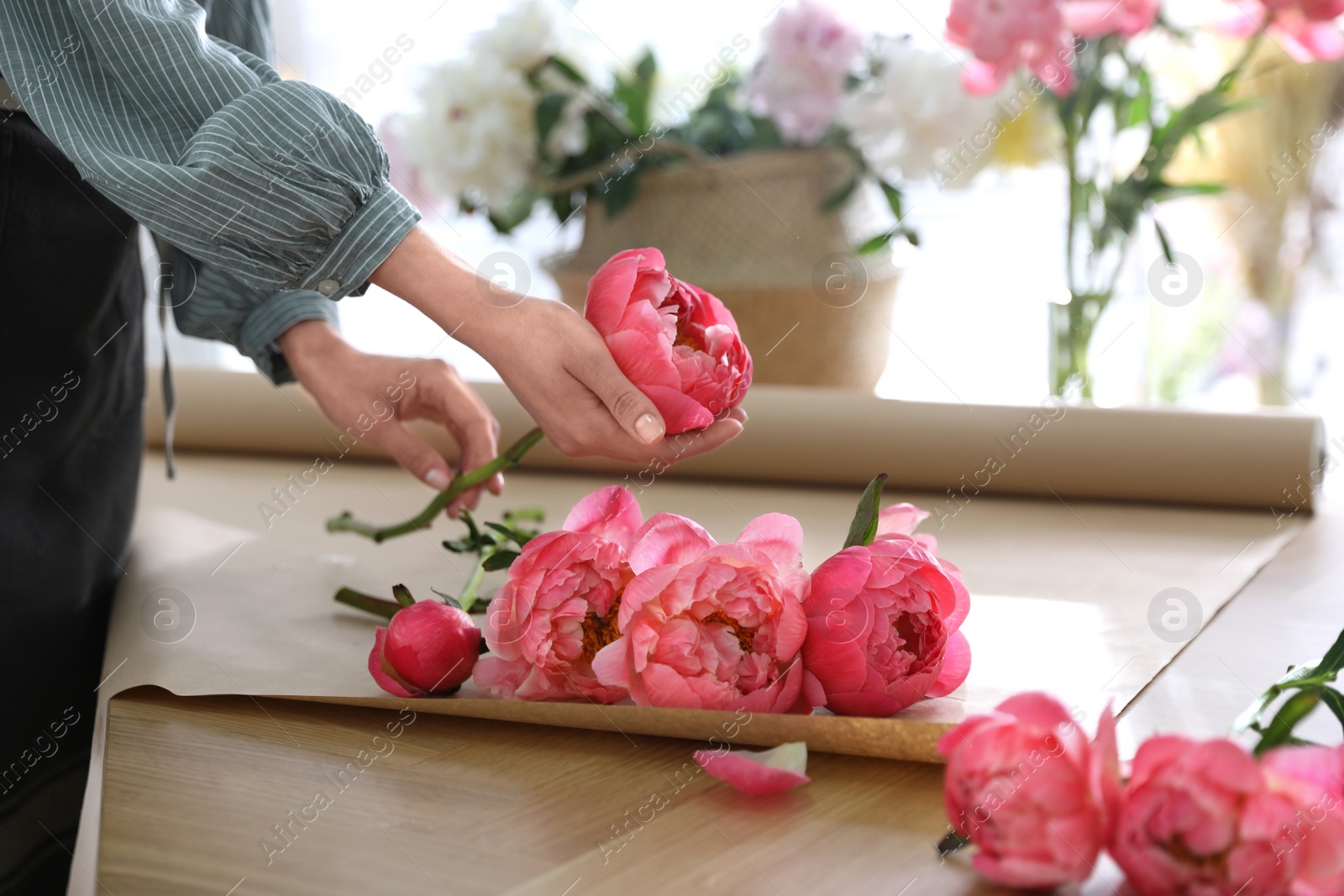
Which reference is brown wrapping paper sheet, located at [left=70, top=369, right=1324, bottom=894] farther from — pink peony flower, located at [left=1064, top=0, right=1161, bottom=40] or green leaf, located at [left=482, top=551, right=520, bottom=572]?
pink peony flower, located at [left=1064, top=0, right=1161, bottom=40]

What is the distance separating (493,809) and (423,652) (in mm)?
95

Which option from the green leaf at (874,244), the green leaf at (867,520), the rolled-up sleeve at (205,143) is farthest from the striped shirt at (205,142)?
the green leaf at (874,244)

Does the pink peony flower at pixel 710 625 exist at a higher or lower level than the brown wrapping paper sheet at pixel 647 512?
higher

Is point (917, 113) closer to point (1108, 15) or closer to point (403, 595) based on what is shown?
point (1108, 15)

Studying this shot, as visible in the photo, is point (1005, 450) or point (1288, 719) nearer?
point (1288, 719)

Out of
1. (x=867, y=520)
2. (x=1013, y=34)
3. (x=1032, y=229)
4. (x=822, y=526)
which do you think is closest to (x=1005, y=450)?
(x=822, y=526)

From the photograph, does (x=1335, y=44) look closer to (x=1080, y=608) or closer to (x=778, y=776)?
(x=1080, y=608)

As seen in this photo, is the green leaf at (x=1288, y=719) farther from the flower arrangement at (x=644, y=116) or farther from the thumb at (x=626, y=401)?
the flower arrangement at (x=644, y=116)

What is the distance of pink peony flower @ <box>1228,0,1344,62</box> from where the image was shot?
3.43 ft

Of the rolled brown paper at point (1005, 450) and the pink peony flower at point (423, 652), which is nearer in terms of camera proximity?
the pink peony flower at point (423, 652)

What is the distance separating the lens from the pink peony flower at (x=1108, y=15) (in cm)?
108

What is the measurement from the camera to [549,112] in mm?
1335

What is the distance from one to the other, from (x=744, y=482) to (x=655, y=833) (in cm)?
67

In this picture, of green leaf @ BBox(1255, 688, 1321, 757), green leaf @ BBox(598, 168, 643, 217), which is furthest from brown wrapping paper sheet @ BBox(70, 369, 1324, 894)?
green leaf @ BBox(598, 168, 643, 217)
